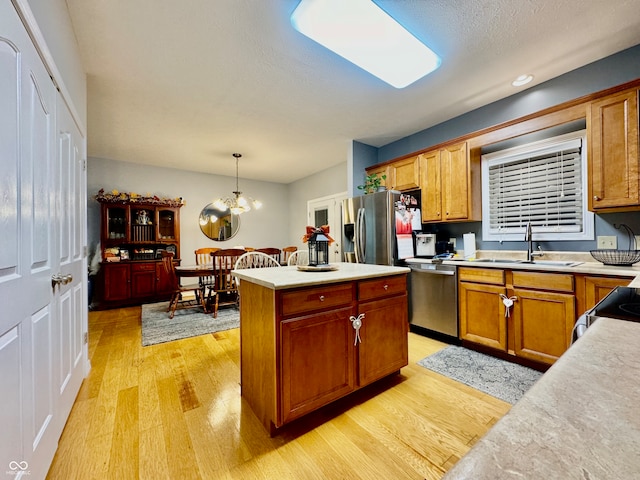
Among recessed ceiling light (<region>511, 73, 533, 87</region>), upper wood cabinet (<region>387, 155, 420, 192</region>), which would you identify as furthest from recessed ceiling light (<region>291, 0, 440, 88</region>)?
upper wood cabinet (<region>387, 155, 420, 192</region>)

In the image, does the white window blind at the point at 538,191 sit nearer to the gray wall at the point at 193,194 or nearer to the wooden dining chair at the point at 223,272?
the wooden dining chair at the point at 223,272

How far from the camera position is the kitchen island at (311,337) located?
1.49 metres

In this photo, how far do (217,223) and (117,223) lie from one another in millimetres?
1764

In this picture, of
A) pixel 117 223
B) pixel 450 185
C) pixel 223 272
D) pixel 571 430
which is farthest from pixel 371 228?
pixel 117 223

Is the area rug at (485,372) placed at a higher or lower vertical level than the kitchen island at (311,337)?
lower

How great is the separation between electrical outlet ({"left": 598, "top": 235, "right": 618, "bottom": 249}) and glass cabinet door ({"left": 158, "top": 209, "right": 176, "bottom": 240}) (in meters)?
5.84

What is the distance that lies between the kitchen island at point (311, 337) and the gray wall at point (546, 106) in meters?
1.78

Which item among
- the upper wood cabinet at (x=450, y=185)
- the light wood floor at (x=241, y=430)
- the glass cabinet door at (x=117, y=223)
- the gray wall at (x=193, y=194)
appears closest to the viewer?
the light wood floor at (x=241, y=430)

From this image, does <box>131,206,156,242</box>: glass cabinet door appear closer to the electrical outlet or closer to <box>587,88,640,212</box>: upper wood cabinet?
<box>587,88,640,212</box>: upper wood cabinet

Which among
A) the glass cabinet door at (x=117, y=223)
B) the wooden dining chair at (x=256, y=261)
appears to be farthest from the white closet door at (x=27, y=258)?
the glass cabinet door at (x=117, y=223)

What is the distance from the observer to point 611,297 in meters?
1.06

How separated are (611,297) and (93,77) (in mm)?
3979

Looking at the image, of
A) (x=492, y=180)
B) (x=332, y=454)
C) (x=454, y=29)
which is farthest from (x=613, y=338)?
(x=492, y=180)

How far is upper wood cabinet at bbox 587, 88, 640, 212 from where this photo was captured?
2.02 metres
